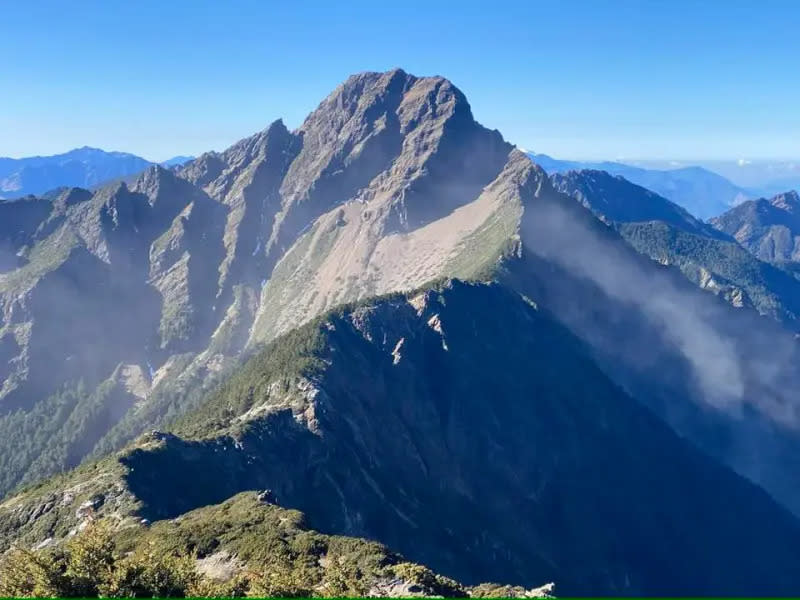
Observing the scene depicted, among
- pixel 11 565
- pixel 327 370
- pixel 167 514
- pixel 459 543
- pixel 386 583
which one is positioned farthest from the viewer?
pixel 327 370

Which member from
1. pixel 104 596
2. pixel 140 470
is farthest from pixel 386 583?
pixel 140 470

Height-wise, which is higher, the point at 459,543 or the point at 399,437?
the point at 399,437

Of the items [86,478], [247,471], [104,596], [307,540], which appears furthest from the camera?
[247,471]

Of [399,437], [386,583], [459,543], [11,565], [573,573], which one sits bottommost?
[573,573]

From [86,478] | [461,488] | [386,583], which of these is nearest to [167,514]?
[86,478]

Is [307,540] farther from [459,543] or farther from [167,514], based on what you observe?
[459,543]

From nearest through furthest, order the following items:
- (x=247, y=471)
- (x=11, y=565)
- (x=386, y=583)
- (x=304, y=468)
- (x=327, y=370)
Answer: (x=11, y=565)
(x=386, y=583)
(x=247, y=471)
(x=304, y=468)
(x=327, y=370)

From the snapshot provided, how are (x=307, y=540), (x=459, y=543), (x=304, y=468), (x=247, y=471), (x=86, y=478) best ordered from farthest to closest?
(x=459, y=543) → (x=304, y=468) → (x=247, y=471) → (x=86, y=478) → (x=307, y=540)

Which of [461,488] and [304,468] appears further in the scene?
[461,488]

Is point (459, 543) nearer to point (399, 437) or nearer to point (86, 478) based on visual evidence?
point (399, 437)
